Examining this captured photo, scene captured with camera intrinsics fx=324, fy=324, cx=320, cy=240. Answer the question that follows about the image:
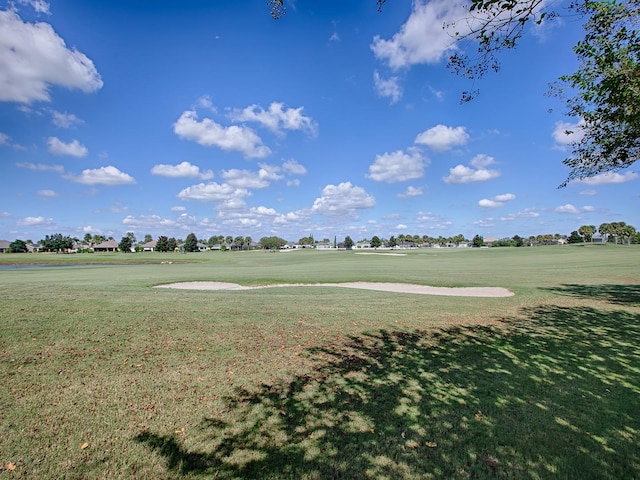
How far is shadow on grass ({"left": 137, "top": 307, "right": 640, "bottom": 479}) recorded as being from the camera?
3.68m

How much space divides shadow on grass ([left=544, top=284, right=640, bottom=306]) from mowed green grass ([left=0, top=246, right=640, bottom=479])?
19.0 feet

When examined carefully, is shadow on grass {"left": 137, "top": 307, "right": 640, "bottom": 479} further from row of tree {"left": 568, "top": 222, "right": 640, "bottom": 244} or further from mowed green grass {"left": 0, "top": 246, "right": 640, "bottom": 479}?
row of tree {"left": 568, "top": 222, "right": 640, "bottom": 244}

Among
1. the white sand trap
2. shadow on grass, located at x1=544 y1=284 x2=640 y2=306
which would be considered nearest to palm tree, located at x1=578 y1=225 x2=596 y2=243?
shadow on grass, located at x1=544 y1=284 x2=640 y2=306

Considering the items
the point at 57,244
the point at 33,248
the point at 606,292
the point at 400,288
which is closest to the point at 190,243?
the point at 57,244

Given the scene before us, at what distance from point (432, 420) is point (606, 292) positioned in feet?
56.7

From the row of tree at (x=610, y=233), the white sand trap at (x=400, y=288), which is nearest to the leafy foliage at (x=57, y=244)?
the white sand trap at (x=400, y=288)

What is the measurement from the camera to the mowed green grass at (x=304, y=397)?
374 centimetres

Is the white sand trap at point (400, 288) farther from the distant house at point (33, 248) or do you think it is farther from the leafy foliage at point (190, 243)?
the distant house at point (33, 248)

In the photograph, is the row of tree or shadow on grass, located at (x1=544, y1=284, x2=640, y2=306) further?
the row of tree

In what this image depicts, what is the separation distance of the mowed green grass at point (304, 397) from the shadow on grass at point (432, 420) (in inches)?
0.9

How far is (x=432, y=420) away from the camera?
15.0 ft

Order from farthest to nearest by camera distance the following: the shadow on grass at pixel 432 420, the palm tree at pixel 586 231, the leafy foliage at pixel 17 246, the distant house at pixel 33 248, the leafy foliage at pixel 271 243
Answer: the leafy foliage at pixel 271 243, the distant house at pixel 33 248, the palm tree at pixel 586 231, the leafy foliage at pixel 17 246, the shadow on grass at pixel 432 420

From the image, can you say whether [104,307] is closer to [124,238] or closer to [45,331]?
[45,331]

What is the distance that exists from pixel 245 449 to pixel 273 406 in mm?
966
